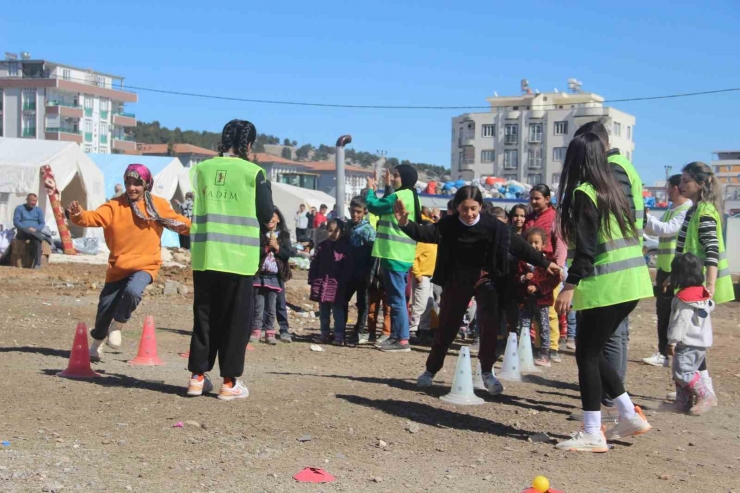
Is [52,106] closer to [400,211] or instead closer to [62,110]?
[62,110]

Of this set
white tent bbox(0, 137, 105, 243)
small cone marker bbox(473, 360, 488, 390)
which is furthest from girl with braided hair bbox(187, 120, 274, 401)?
white tent bbox(0, 137, 105, 243)

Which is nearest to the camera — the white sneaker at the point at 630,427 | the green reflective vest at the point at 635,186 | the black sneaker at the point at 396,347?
the white sneaker at the point at 630,427

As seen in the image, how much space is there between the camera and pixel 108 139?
120875 mm

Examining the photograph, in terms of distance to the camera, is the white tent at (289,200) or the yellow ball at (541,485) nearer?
the yellow ball at (541,485)

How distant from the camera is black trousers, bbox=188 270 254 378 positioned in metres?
6.72

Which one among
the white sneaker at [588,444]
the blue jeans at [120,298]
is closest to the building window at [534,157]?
the blue jeans at [120,298]

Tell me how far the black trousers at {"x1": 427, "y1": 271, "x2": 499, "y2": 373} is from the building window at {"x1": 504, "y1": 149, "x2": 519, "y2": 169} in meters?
128

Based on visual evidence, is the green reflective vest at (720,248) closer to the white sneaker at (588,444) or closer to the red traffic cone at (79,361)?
the white sneaker at (588,444)

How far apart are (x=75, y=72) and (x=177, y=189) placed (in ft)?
341

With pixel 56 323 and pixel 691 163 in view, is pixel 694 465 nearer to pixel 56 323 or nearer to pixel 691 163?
pixel 691 163

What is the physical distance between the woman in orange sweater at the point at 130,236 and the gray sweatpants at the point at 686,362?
14.0 ft

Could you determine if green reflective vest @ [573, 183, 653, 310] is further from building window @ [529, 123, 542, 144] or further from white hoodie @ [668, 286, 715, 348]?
building window @ [529, 123, 542, 144]

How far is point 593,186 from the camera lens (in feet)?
18.9

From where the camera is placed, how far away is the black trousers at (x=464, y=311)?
7531 mm
